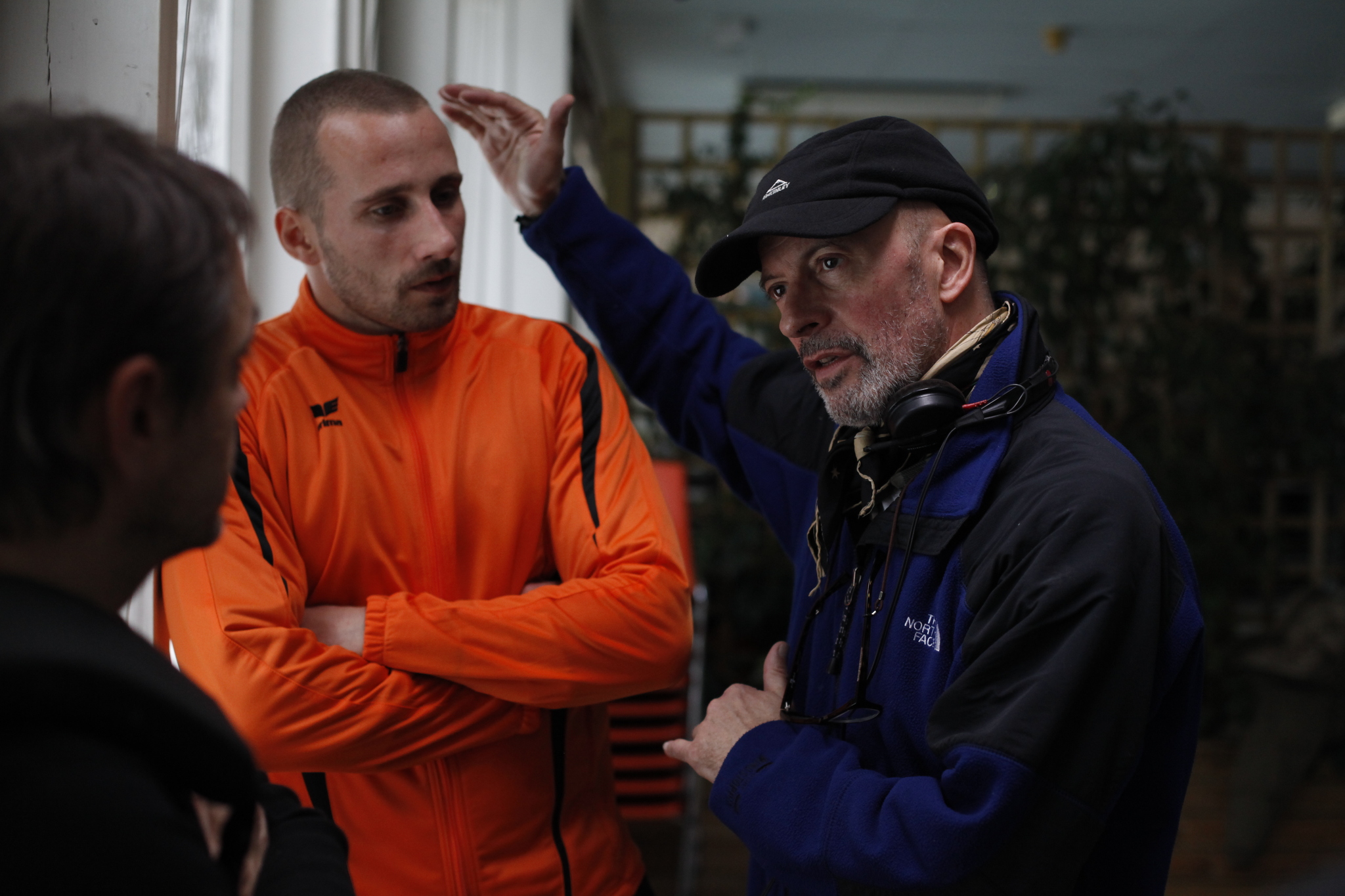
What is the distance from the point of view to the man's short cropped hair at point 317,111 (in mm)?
1295

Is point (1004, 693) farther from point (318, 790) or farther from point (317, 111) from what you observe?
point (317, 111)

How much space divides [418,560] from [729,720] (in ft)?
1.40

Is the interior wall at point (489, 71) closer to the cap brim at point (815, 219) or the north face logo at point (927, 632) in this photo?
the cap brim at point (815, 219)

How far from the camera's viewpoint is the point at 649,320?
167cm

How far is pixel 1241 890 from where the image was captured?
3.38 metres

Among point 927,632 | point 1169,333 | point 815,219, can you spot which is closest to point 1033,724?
point 927,632

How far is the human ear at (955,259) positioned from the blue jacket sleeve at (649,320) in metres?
0.44

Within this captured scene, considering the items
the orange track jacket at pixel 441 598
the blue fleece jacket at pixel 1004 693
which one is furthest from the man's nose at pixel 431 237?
the blue fleece jacket at pixel 1004 693

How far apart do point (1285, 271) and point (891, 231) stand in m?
4.64

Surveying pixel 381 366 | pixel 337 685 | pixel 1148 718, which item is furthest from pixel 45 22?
pixel 1148 718

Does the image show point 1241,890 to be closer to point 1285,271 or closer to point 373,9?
point 1285,271

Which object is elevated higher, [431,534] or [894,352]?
[894,352]

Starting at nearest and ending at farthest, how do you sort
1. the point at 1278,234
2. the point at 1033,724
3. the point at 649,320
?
1. the point at 1033,724
2. the point at 649,320
3. the point at 1278,234

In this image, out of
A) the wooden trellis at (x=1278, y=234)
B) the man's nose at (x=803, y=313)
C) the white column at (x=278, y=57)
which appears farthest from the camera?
the wooden trellis at (x=1278, y=234)
